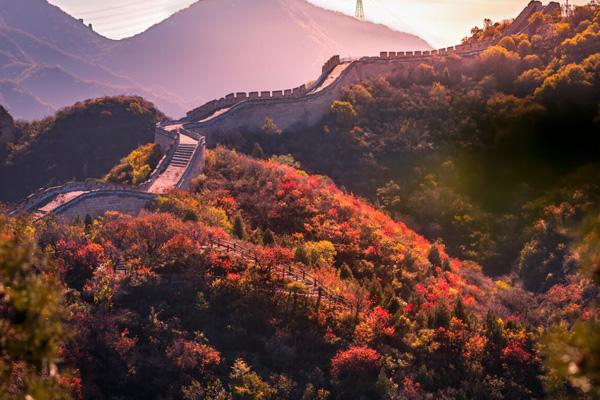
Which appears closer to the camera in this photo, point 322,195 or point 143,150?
point 322,195

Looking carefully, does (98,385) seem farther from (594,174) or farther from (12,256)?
(594,174)

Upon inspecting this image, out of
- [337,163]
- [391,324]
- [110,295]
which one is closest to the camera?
[110,295]

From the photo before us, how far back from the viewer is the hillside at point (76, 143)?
69.6 m

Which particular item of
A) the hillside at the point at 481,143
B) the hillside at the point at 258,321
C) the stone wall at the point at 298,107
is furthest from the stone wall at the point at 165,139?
the hillside at the point at 258,321

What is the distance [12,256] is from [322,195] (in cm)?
3535

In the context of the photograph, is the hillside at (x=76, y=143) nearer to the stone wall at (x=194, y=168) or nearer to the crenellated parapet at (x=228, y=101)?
the crenellated parapet at (x=228, y=101)

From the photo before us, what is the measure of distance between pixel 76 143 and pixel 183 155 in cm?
3628

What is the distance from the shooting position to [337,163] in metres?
53.8

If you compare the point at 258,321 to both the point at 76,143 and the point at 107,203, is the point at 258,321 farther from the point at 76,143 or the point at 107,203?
the point at 76,143

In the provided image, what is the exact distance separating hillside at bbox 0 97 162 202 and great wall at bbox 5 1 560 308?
67.2ft

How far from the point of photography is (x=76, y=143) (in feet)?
245

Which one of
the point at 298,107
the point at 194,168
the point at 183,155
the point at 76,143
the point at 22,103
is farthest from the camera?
the point at 22,103

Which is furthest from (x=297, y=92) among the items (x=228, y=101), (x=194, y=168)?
(x=194, y=168)

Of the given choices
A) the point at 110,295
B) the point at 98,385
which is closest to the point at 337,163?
the point at 110,295
